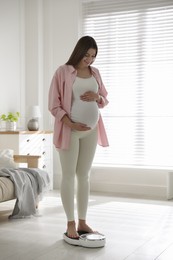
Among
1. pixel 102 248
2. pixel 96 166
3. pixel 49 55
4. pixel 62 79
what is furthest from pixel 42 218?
pixel 49 55

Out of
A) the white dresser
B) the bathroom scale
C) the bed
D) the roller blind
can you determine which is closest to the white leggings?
the bathroom scale

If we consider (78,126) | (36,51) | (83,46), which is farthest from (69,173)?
(36,51)

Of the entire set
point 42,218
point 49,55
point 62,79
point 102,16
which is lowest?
point 42,218

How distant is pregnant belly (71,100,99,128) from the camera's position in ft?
9.95

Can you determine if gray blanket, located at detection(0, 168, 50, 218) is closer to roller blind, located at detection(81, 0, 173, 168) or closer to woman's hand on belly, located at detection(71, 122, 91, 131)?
woman's hand on belly, located at detection(71, 122, 91, 131)

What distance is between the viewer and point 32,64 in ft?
20.0

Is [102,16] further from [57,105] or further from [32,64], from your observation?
[57,105]

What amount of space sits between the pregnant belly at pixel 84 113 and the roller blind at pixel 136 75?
2.55 meters

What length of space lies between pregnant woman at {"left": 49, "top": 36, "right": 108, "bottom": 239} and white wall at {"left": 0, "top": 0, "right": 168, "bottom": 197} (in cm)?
263

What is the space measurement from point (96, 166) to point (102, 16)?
6.38ft

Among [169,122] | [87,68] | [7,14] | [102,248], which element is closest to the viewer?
[102,248]

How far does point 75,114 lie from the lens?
120 inches

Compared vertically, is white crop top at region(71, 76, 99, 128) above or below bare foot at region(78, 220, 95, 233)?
above

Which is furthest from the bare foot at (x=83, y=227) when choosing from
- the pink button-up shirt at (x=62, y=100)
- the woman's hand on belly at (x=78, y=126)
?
the woman's hand on belly at (x=78, y=126)
